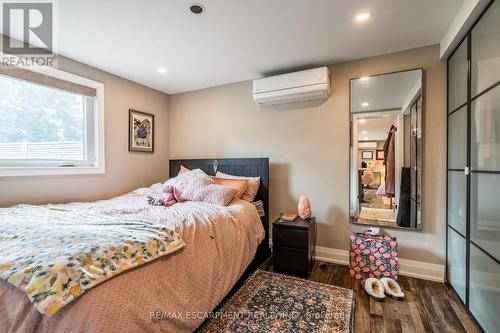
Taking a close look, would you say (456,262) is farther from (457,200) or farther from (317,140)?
(317,140)

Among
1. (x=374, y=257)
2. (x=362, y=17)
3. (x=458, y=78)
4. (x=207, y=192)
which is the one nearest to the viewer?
(x=362, y=17)


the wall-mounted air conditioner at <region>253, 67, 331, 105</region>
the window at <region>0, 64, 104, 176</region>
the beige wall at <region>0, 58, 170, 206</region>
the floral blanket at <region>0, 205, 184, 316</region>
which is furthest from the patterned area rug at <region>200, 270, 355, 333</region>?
the window at <region>0, 64, 104, 176</region>

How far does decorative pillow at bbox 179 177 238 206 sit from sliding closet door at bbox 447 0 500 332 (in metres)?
1.99

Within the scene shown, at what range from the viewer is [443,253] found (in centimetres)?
219

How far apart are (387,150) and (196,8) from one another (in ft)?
7.40

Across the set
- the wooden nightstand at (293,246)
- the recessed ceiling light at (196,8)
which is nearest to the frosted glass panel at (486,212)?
the wooden nightstand at (293,246)

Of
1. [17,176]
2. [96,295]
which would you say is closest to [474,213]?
[96,295]

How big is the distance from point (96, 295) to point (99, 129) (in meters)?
2.41

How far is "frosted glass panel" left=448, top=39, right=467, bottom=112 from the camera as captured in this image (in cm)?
182

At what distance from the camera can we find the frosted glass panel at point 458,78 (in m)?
1.82

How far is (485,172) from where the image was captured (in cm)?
153

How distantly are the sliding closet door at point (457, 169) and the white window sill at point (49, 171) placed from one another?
3.65 meters

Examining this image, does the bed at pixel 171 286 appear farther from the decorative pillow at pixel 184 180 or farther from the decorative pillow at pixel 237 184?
the decorative pillow at pixel 184 180

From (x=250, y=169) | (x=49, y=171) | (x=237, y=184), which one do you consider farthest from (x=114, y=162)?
(x=250, y=169)
